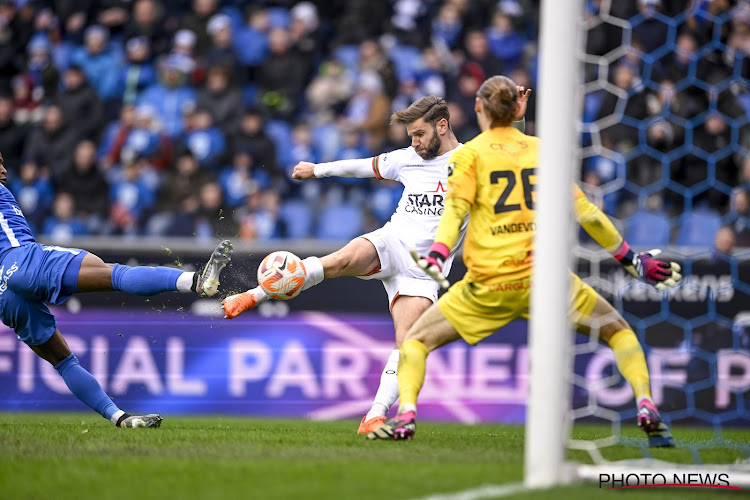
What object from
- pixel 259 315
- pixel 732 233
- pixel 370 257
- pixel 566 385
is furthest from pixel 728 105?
pixel 566 385

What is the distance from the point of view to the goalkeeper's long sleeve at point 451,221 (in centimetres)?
538

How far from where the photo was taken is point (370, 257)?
6.92 metres

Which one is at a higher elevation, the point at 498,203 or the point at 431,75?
the point at 431,75

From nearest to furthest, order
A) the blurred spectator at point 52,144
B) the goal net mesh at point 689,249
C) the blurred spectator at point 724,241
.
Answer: the blurred spectator at point 724,241, the goal net mesh at point 689,249, the blurred spectator at point 52,144

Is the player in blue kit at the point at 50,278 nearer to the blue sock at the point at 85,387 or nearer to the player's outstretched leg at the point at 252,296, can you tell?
the blue sock at the point at 85,387

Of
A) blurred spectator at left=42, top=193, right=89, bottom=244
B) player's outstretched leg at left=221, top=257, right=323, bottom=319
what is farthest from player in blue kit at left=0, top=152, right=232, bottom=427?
blurred spectator at left=42, top=193, right=89, bottom=244

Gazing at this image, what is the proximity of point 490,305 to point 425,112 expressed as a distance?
185 centimetres

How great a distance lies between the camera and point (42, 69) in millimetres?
13102

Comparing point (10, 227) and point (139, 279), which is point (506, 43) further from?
point (10, 227)

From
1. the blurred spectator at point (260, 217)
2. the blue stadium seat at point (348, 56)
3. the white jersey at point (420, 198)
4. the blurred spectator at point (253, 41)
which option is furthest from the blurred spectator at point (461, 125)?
the white jersey at point (420, 198)

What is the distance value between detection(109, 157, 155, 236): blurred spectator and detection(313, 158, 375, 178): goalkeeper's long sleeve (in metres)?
5.03

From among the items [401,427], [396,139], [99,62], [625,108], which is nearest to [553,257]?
[401,427]

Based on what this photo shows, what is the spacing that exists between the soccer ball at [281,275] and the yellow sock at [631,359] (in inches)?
83.7

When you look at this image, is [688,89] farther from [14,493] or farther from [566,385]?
[14,493]
